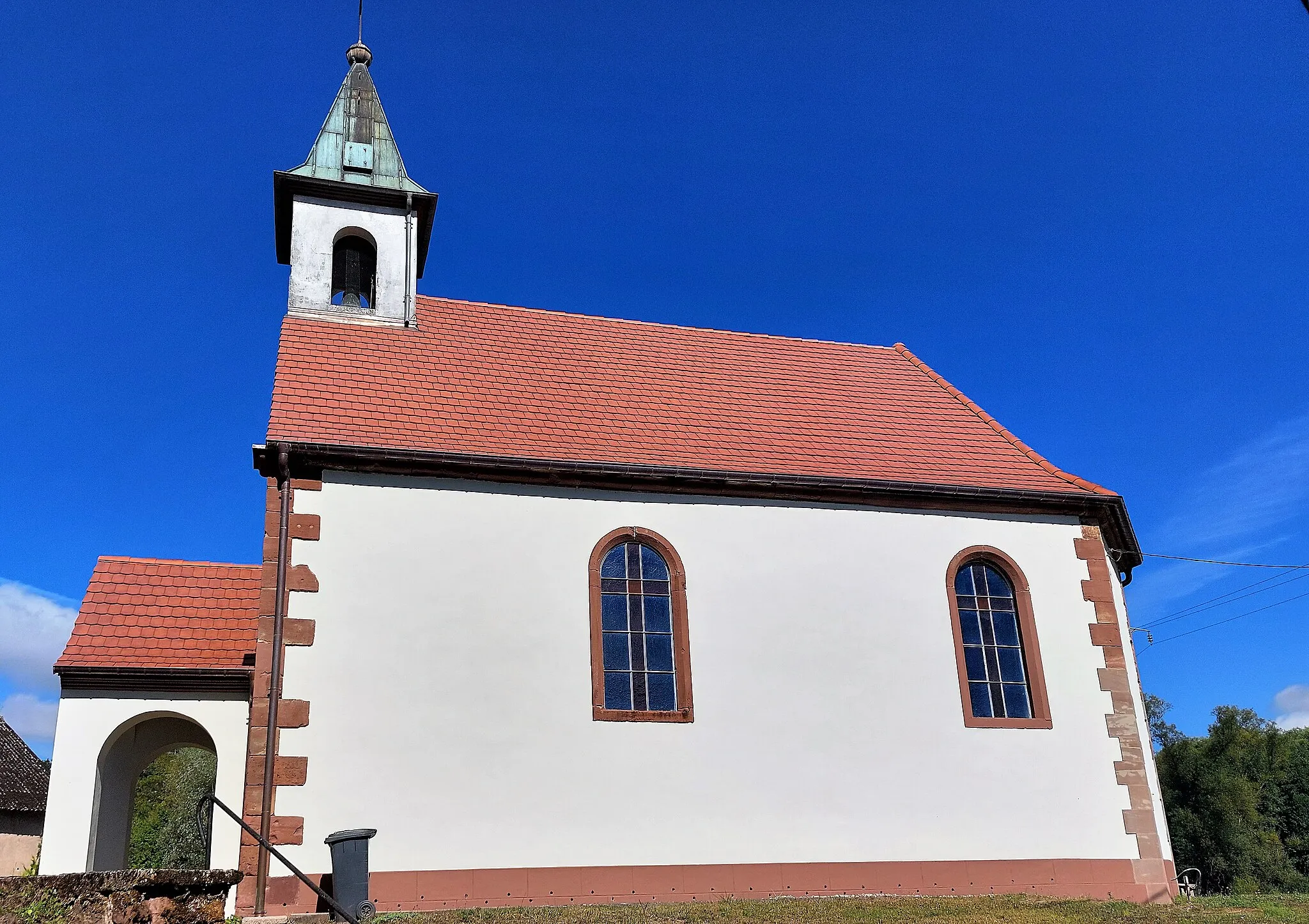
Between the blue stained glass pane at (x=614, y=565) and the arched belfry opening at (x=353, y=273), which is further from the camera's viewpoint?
the arched belfry opening at (x=353, y=273)

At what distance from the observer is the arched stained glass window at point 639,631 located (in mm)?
12625

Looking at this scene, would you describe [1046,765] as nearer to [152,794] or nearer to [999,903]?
[999,903]

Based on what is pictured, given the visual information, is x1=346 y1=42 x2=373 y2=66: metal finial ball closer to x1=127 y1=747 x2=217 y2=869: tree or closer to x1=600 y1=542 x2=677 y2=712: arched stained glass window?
x1=600 y1=542 x2=677 y2=712: arched stained glass window

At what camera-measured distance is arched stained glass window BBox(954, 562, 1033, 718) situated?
13.9m

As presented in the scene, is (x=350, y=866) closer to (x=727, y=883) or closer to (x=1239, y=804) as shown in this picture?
(x=727, y=883)

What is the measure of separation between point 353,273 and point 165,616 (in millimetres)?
5937

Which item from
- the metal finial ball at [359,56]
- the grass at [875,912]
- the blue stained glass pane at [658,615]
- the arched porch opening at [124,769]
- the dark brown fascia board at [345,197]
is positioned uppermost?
the metal finial ball at [359,56]

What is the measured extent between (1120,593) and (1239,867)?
84.6 feet

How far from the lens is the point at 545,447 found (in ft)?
44.9

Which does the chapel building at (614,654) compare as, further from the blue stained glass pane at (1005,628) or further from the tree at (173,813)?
the tree at (173,813)

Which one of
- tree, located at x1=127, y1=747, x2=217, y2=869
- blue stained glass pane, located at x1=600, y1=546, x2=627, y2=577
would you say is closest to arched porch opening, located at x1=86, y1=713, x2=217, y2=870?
blue stained glass pane, located at x1=600, y1=546, x2=627, y2=577

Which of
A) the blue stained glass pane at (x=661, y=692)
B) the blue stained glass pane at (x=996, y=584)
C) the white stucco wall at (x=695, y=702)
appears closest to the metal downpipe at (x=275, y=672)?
the white stucco wall at (x=695, y=702)

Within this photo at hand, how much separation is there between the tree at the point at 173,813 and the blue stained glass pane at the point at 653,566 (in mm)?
26152

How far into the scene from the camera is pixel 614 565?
13.3 m
